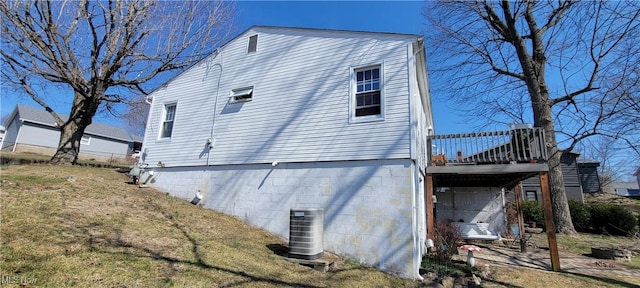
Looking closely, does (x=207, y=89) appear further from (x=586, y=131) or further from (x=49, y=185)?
Result: (x=586, y=131)

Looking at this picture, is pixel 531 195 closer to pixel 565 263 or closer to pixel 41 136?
pixel 565 263

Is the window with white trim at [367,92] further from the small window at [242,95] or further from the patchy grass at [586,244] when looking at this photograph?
the patchy grass at [586,244]

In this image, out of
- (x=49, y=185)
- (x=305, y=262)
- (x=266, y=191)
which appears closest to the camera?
(x=305, y=262)

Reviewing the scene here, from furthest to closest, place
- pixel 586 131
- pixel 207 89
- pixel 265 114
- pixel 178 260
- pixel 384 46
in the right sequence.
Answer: pixel 586 131, pixel 207 89, pixel 265 114, pixel 384 46, pixel 178 260

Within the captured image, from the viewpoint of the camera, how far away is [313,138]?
761 centimetres

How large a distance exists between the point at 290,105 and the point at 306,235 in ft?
12.4

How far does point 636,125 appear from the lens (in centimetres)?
1135

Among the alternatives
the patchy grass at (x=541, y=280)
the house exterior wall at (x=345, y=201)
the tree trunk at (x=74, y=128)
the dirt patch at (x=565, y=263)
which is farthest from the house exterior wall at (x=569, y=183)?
the tree trunk at (x=74, y=128)

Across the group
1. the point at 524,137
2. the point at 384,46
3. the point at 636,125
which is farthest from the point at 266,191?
the point at 636,125

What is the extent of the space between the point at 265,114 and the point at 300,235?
13.1 feet

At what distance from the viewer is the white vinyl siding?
7012mm

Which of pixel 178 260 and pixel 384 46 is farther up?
pixel 384 46

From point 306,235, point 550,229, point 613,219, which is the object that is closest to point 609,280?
point 550,229

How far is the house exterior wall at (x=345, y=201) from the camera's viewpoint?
6.19m
